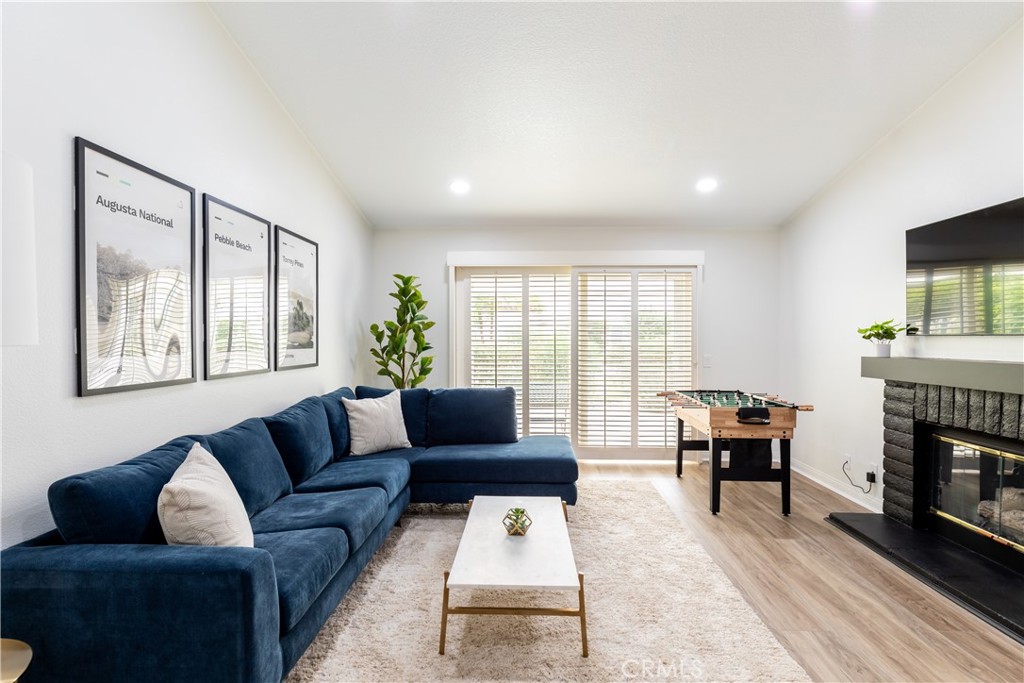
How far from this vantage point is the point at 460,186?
4.46 meters

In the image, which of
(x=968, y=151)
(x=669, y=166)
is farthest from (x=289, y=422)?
(x=968, y=151)

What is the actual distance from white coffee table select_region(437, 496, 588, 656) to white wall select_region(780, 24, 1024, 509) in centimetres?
264

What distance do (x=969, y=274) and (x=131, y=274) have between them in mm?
4293

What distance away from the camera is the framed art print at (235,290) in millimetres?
2624

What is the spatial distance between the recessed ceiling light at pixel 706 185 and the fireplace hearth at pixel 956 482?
1.93 m

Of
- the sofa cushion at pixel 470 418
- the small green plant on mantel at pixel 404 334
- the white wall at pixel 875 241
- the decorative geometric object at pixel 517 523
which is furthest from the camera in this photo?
the small green plant on mantel at pixel 404 334

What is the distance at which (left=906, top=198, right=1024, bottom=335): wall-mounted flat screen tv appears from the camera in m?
2.56

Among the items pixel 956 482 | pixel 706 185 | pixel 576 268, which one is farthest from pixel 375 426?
pixel 956 482

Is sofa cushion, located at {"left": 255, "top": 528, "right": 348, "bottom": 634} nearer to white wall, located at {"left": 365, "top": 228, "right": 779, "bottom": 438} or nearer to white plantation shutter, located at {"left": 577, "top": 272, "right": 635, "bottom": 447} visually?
white wall, located at {"left": 365, "top": 228, "right": 779, "bottom": 438}

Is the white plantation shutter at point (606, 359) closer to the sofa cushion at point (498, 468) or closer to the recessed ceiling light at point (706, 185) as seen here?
the recessed ceiling light at point (706, 185)

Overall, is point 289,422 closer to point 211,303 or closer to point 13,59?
point 211,303

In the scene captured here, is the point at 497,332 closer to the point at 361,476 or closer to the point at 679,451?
the point at 679,451

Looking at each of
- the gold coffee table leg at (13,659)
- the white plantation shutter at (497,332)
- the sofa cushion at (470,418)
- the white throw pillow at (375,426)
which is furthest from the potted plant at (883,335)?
the gold coffee table leg at (13,659)

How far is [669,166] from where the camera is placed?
13.5 ft
